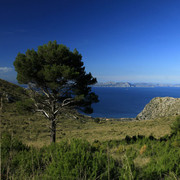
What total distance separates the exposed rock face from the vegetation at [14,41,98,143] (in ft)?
127

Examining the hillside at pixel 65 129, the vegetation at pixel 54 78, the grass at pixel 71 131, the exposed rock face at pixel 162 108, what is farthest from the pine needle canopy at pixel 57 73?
the exposed rock face at pixel 162 108

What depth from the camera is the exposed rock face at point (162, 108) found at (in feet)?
140

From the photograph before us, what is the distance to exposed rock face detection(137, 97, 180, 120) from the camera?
42.6 m

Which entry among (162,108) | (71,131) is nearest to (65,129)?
(71,131)

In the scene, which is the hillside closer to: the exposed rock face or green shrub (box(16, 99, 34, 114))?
green shrub (box(16, 99, 34, 114))

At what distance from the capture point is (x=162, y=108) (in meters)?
47.8

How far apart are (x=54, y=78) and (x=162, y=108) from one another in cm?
4698

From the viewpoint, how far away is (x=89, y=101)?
518 inches

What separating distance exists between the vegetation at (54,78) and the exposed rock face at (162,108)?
3878 cm

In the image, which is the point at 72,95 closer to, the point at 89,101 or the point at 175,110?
the point at 89,101

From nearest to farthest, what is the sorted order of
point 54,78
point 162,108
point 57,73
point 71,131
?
1. point 57,73
2. point 54,78
3. point 71,131
4. point 162,108

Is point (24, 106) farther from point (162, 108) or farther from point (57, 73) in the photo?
point (162, 108)

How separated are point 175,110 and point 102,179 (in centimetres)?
4606

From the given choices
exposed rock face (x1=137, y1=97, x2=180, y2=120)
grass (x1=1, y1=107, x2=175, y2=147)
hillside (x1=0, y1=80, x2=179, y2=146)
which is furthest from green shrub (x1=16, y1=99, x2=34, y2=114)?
exposed rock face (x1=137, y1=97, x2=180, y2=120)
